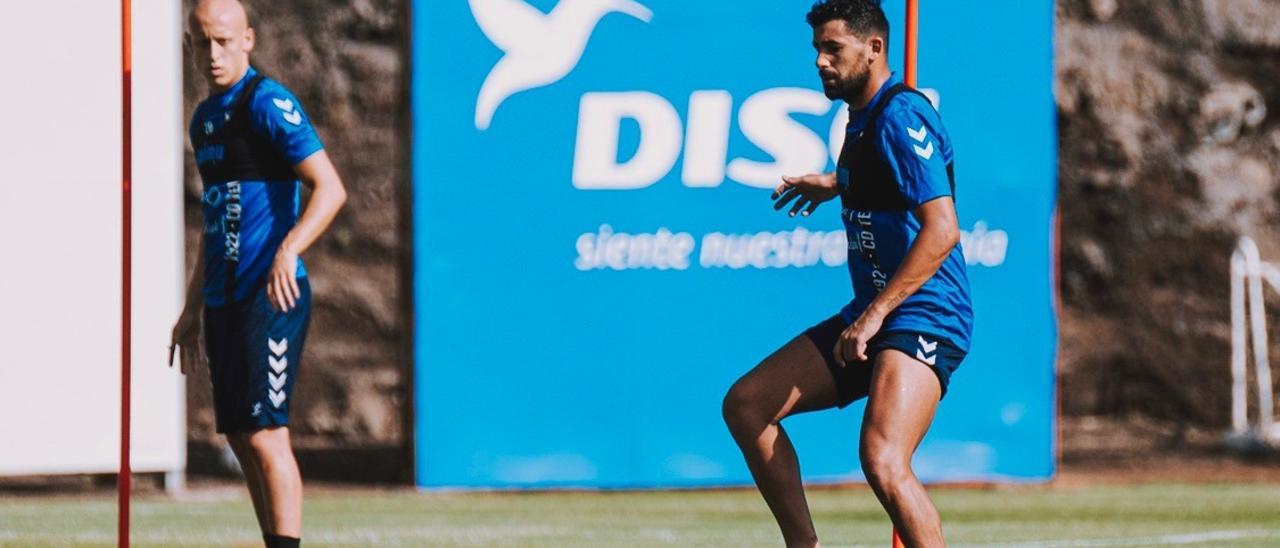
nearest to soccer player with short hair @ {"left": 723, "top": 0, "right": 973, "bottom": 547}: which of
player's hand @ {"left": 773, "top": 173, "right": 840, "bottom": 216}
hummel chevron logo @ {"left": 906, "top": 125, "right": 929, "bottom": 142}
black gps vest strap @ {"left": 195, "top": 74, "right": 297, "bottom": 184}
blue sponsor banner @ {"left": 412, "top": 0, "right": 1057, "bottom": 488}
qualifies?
hummel chevron logo @ {"left": 906, "top": 125, "right": 929, "bottom": 142}

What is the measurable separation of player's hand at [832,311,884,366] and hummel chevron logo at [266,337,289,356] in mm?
1841

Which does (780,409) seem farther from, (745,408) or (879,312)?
(879,312)

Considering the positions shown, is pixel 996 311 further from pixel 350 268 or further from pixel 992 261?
pixel 350 268

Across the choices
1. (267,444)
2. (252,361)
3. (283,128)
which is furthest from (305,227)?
(267,444)

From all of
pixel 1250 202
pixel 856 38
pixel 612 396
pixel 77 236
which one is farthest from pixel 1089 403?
pixel 856 38

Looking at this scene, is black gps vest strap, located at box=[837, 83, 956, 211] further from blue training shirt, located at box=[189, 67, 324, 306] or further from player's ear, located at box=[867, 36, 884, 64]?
blue training shirt, located at box=[189, 67, 324, 306]

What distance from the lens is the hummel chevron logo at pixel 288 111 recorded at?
6812 mm

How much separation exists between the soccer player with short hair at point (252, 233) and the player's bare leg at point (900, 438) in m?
1.82

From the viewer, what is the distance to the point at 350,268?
13117 mm

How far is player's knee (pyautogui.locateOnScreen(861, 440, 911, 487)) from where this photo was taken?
19.8 ft

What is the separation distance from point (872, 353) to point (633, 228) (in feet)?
17.2

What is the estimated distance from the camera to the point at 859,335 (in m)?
6.02

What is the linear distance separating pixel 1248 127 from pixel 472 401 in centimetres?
570

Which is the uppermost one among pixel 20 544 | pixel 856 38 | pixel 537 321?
pixel 856 38
